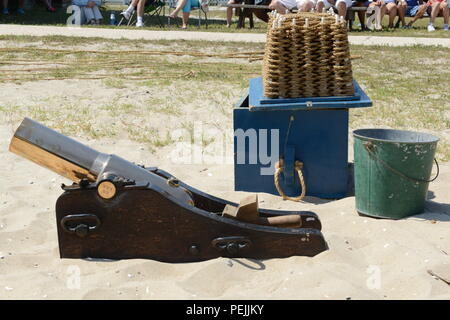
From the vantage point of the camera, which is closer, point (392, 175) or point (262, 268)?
point (262, 268)

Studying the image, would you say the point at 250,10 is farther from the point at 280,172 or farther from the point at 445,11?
the point at 280,172

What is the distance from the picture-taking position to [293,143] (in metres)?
4.71

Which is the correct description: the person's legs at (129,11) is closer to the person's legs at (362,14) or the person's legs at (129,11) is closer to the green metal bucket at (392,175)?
the person's legs at (362,14)

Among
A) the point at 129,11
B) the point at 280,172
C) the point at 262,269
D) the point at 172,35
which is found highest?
the point at 129,11

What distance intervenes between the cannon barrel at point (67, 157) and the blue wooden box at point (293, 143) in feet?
4.03

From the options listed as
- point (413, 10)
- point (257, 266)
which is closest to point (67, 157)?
point (257, 266)

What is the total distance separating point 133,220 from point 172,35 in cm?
943

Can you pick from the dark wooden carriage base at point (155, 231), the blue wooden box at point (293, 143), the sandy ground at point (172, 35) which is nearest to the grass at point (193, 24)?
the sandy ground at point (172, 35)

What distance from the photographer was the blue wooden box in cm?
461

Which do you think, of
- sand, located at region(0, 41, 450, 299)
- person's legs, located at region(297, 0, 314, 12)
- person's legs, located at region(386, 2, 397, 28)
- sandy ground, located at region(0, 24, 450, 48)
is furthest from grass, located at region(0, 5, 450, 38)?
sand, located at region(0, 41, 450, 299)

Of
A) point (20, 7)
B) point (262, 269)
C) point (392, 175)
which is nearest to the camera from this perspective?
point (262, 269)

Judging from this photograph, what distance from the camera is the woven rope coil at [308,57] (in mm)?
4453

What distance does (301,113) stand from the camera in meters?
4.64
